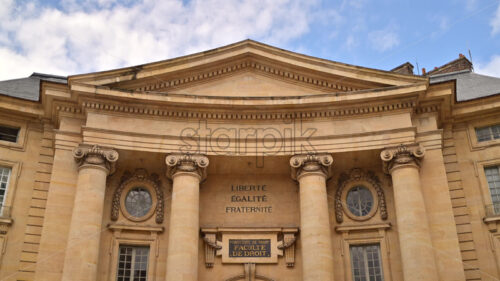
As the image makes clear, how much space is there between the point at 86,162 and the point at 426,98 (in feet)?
43.4

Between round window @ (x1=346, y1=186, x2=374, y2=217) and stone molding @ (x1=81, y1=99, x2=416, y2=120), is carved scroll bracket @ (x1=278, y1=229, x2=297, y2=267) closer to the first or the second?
round window @ (x1=346, y1=186, x2=374, y2=217)

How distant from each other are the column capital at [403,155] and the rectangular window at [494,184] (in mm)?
3025

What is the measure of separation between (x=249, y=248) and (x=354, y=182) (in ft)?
16.6

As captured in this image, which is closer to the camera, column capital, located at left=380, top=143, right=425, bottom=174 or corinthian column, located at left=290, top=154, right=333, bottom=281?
corinthian column, located at left=290, top=154, right=333, bottom=281

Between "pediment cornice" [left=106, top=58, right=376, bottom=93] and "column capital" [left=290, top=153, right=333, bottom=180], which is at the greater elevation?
"pediment cornice" [left=106, top=58, right=376, bottom=93]

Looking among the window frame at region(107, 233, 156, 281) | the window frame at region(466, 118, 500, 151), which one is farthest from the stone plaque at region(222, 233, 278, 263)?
the window frame at region(466, 118, 500, 151)

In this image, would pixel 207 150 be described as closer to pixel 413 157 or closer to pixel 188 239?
pixel 188 239

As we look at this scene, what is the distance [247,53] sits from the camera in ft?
72.2

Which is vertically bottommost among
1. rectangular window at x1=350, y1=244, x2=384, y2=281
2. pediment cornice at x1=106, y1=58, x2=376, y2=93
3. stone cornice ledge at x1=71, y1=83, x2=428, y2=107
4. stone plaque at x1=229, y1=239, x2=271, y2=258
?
rectangular window at x1=350, y1=244, x2=384, y2=281

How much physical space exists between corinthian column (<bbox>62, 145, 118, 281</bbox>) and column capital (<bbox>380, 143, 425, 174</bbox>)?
406 inches

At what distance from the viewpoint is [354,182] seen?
2142 centimetres

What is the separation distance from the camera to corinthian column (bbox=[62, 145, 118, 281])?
58.0 ft

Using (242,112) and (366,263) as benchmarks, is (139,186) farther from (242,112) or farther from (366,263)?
(366,263)

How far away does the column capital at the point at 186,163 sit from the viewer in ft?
66.1
